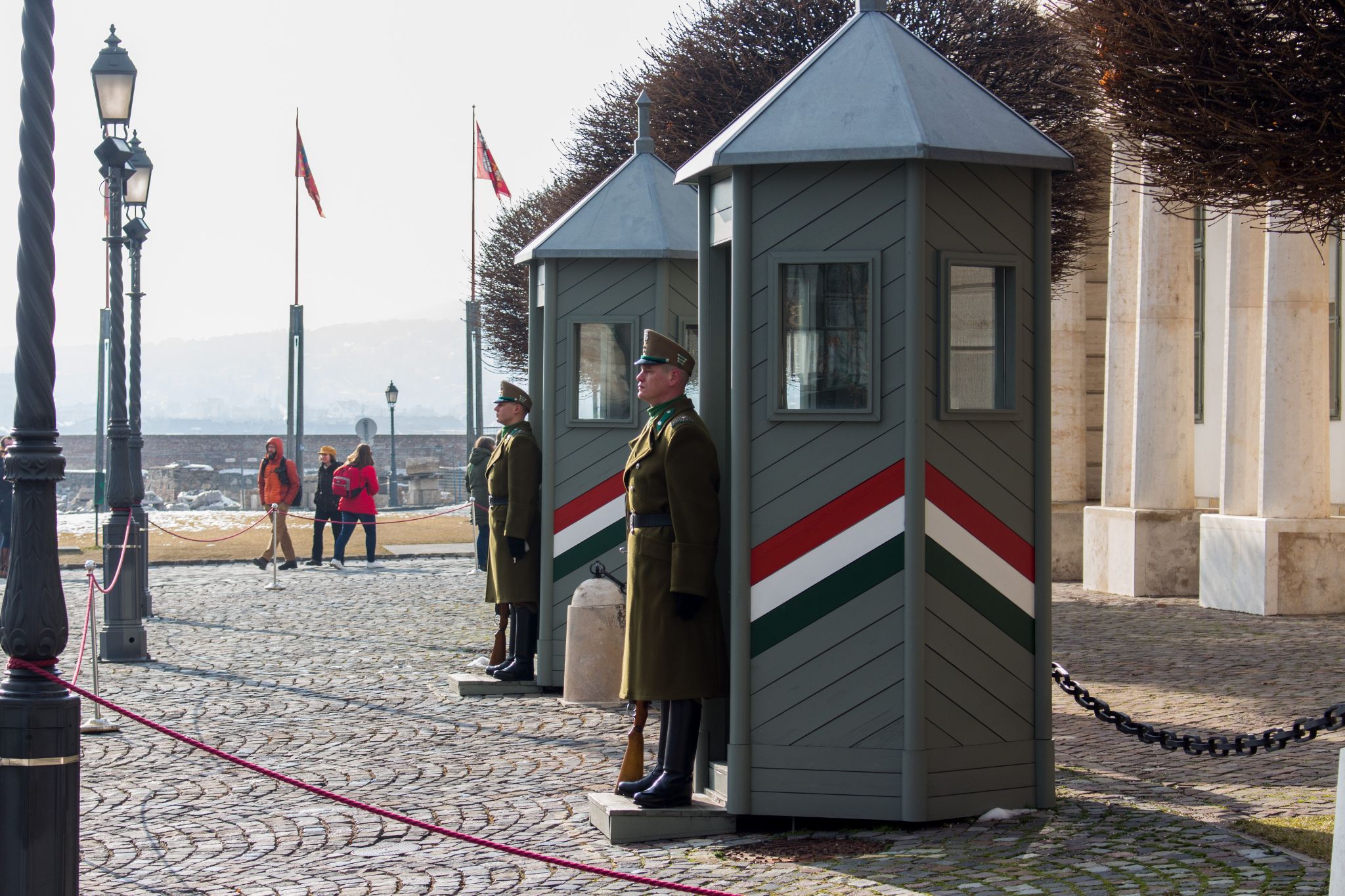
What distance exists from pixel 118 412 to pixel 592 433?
5.30m

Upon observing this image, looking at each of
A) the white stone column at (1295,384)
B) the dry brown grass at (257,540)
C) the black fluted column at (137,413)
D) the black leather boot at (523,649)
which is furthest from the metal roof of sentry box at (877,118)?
the dry brown grass at (257,540)

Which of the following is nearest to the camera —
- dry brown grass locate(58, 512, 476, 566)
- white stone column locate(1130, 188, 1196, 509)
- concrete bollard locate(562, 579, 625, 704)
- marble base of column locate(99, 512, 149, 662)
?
concrete bollard locate(562, 579, 625, 704)

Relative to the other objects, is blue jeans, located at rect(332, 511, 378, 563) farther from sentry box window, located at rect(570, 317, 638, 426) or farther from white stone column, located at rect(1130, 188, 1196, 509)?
sentry box window, located at rect(570, 317, 638, 426)

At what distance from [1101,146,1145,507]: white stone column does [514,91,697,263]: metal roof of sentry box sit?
8.87 m

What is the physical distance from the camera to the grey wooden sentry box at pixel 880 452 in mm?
6484

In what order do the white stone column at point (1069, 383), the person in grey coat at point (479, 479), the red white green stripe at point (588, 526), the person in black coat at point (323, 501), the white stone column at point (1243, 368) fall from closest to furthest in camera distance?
the red white green stripe at point (588, 526), the white stone column at point (1243, 368), the person in grey coat at point (479, 479), the white stone column at point (1069, 383), the person in black coat at point (323, 501)

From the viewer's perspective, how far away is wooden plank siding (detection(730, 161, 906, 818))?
21.3ft

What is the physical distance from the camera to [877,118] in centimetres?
653

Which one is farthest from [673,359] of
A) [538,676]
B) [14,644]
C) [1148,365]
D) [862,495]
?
[1148,365]

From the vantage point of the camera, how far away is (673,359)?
688 centimetres

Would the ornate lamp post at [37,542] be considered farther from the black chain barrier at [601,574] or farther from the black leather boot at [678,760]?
the black chain barrier at [601,574]

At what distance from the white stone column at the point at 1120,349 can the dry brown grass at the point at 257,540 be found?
10.3 meters

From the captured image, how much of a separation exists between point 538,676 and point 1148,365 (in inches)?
362

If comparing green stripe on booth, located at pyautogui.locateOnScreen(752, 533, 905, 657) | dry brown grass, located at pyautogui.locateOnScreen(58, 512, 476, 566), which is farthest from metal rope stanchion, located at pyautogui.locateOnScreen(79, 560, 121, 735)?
dry brown grass, located at pyautogui.locateOnScreen(58, 512, 476, 566)
